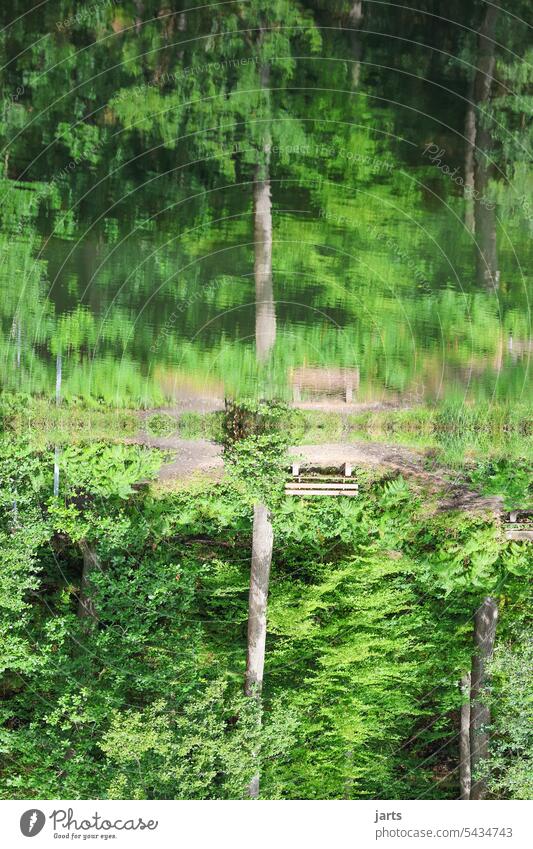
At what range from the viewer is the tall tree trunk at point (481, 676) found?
1125cm

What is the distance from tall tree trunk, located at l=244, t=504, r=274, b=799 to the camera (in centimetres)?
1105

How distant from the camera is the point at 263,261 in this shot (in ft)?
36.3

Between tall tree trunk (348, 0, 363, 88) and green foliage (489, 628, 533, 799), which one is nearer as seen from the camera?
green foliage (489, 628, 533, 799)

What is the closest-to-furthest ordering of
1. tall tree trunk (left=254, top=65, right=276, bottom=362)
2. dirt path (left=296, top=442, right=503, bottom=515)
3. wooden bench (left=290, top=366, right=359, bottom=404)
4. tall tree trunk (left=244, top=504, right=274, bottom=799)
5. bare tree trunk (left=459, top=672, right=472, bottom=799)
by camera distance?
tall tree trunk (left=254, top=65, right=276, bottom=362) < tall tree trunk (left=244, top=504, right=274, bottom=799) < wooden bench (left=290, top=366, right=359, bottom=404) < dirt path (left=296, top=442, right=503, bottom=515) < bare tree trunk (left=459, top=672, right=472, bottom=799)

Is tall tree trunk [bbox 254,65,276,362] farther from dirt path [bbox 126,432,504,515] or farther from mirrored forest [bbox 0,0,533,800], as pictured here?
dirt path [bbox 126,432,504,515]

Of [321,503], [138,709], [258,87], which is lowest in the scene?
[138,709]

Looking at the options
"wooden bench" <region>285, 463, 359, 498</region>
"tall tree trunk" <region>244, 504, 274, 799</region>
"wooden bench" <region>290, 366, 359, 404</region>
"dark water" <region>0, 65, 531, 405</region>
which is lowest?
"tall tree trunk" <region>244, 504, 274, 799</region>

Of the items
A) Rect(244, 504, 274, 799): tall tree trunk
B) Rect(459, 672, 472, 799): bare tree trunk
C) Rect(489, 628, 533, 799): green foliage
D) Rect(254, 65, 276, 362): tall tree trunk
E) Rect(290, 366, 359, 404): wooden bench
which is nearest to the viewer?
Rect(489, 628, 533, 799): green foliage

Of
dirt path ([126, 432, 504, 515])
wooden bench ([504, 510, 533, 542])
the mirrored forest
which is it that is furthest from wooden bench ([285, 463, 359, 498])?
wooden bench ([504, 510, 533, 542])

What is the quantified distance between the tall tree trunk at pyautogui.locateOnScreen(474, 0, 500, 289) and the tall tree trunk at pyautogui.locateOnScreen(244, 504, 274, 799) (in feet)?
15.3

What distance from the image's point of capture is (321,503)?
1111cm

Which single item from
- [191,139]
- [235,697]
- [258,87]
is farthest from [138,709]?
[258,87]

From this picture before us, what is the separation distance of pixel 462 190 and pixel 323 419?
3.72m
